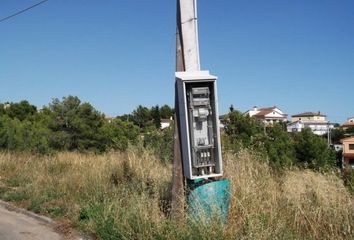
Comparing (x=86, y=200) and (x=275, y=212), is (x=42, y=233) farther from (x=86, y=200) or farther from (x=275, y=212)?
(x=275, y=212)

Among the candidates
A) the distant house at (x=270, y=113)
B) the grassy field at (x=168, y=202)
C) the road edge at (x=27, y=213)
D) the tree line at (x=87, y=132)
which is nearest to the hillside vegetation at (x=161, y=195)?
the grassy field at (x=168, y=202)

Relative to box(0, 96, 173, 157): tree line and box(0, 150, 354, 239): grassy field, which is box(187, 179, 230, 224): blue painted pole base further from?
box(0, 96, 173, 157): tree line

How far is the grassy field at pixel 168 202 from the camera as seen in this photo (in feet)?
18.0

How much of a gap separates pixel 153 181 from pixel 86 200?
124 centimetres

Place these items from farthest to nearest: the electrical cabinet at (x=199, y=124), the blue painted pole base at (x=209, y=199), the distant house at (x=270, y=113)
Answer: the distant house at (x=270, y=113) → the electrical cabinet at (x=199, y=124) → the blue painted pole base at (x=209, y=199)

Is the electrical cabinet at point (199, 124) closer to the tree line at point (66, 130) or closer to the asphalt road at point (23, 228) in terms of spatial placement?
the asphalt road at point (23, 228)

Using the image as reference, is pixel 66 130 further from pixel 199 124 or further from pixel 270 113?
pixel 270 113

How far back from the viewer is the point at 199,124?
6.18 metres

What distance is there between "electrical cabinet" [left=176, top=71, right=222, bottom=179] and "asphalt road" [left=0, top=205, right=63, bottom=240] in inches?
90.3

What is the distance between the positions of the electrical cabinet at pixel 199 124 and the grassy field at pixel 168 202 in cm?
62

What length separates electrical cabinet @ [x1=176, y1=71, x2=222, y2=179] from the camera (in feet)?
19.9

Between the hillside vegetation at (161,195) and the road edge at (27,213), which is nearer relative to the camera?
the hillside vegetation at (161,195)

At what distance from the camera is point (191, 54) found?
642 cm

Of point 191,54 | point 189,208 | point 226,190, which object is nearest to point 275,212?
point 226,190
